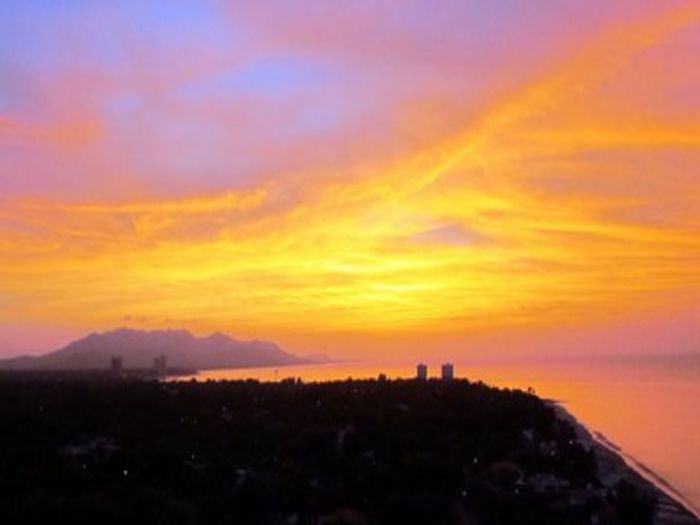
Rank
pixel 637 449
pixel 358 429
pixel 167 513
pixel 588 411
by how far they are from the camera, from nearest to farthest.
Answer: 1. pixel 167 513
2. pixel 358 429
3. pixel 637 449
4. pixel 588 411

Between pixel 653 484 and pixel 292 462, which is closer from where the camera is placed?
pixel 292 462

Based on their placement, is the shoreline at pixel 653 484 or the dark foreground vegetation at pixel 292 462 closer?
the dark foreground vegetation at pixel 292 462

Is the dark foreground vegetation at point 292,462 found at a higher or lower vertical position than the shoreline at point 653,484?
higher

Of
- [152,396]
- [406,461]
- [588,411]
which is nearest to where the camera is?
[406,461]

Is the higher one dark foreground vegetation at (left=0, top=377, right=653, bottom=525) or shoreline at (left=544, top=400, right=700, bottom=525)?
dark foreground vegetation at (left=0, top=377, right=653, bottom=525)

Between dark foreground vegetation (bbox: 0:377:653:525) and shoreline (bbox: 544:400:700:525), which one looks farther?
shoreline (bbox: 544:400:700:525)

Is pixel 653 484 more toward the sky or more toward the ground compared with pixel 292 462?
more toward the ground

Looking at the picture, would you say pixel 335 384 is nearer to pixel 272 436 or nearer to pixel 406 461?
pixel 272 436

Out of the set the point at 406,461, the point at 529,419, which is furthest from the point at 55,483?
the point at 529,419
